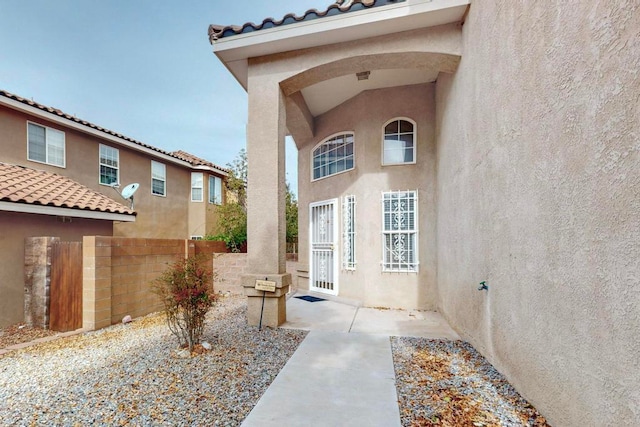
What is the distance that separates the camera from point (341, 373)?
366 centimetres

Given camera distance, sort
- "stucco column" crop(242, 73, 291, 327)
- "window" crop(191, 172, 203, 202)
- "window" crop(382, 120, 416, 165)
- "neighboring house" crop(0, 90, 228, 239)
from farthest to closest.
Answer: "window" crop(191, 172, 203, 202), "neighboring house" crop(0, 90, 228, 239), "window" crop(382, 120, 416, 165), "stucco column" crop(242, 73, 291, 327)

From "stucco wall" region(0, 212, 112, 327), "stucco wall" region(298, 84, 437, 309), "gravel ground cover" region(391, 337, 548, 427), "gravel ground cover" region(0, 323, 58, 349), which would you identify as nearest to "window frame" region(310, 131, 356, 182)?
"stucco wall" region(298, 84, 437, 309)

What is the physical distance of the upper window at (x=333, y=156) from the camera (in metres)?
7.75

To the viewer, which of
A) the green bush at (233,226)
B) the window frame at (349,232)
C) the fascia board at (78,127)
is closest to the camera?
the window frame at (349,232)

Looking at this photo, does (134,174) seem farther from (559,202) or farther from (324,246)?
(559,202)

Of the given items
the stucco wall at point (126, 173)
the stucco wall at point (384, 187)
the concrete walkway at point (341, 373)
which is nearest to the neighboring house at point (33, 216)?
the stucco wall at point (126, 173)

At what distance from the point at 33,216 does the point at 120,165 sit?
5866 mm

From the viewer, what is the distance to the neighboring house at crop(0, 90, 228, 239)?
8.67 m

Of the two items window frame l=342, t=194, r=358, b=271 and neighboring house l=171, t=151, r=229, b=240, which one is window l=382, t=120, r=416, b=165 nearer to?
window frame l=342, t=194, r=358, b=271

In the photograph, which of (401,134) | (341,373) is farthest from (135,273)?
(401,134)

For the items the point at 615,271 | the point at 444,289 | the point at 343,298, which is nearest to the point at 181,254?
the point at 343,298

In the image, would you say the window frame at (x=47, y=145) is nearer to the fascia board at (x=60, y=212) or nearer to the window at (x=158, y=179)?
the fascia board at (x=60, y=212)

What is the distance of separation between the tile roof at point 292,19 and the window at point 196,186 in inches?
439

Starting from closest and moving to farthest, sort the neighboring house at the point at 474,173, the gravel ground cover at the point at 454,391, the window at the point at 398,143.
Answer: the neighboring house at the point at 474,173
the gravel ground cover at the point at 454,391
the window at the point at 398,143
